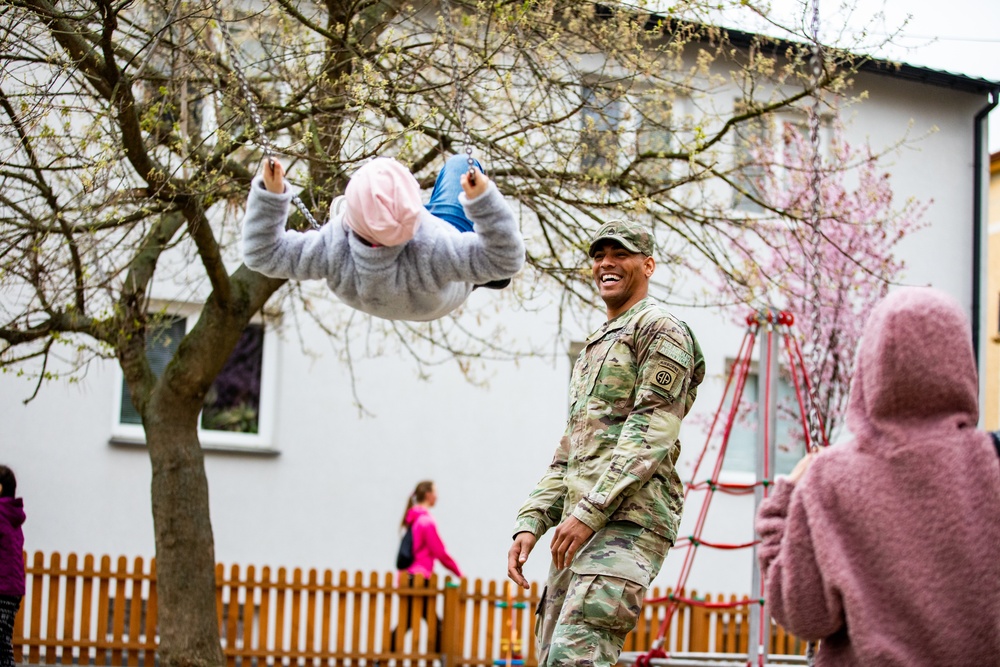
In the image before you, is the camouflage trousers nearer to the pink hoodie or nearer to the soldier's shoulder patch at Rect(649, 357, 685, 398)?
the soldier's shoulder patch at Rect(649, 357, 685, 398)

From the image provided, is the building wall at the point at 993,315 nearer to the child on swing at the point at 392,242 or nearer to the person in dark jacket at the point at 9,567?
the person in dark jacket at the point at 9,567

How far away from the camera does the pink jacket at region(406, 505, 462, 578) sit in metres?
10.5

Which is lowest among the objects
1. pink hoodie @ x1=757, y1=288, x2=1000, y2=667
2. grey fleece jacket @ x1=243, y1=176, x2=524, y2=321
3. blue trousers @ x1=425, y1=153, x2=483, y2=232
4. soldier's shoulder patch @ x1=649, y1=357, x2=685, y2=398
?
pink hoodie @ x1=757, y1=288, x2=1000, y2=667

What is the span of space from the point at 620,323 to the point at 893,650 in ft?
6.26

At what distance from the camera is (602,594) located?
12.6 feet

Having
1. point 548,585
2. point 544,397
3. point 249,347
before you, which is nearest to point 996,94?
point 544,397

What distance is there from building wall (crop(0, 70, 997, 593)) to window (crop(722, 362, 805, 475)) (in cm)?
38

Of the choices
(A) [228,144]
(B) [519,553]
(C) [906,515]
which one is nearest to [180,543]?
(A) [228,144]

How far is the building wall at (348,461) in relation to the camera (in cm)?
1215

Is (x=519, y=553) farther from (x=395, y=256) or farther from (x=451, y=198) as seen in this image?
(x=451, y=198)

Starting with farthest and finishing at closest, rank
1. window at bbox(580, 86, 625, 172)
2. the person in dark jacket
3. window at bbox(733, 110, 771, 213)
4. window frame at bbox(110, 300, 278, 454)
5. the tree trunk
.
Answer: window frame at bbox(110, 300, 278, 454), window at bbox(733, 110, 771, 213), the tree trunk, window at bbox(580, 86, 625, 172), the person in dark jacket

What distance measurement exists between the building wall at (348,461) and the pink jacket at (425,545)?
182cm

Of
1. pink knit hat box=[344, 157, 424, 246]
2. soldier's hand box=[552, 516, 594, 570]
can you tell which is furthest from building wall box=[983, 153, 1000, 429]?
pink knit hat box=[344, 157, 424, 246]

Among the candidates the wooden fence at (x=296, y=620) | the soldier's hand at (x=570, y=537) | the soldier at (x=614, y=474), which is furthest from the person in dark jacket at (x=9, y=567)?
the soldier's hand at (x=570, y=537)
